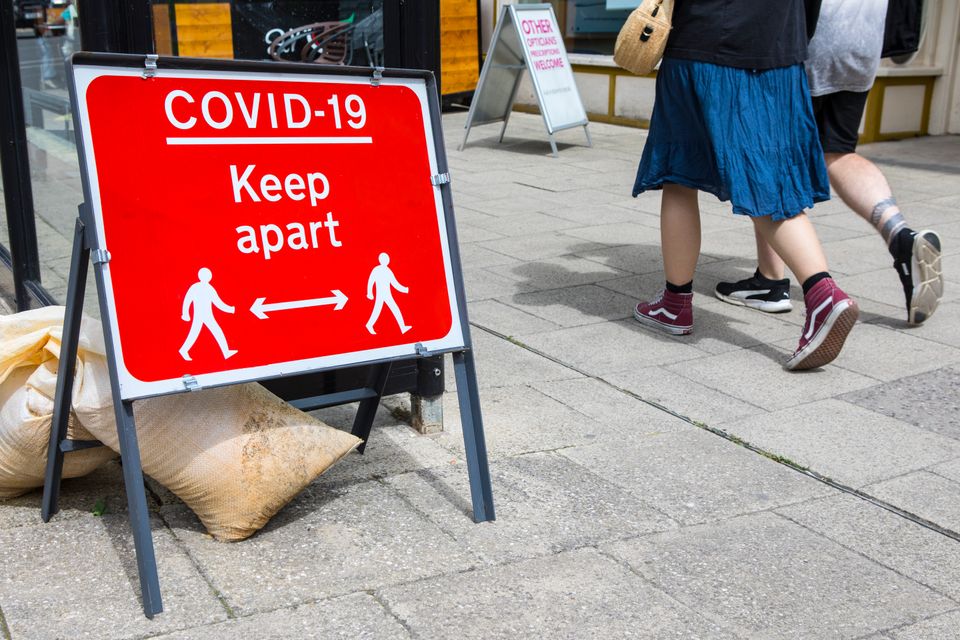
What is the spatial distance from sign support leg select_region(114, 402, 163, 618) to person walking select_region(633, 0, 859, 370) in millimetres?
2335

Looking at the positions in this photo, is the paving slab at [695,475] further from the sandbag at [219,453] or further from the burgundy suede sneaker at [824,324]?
the sandbag at [219,453]

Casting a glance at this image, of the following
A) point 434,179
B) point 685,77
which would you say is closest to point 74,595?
point 434,179

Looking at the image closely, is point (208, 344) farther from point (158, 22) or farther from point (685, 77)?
point (685, 77)

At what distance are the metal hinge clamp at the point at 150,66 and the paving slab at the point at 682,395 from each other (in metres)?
1.97

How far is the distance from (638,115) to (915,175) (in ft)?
11.1

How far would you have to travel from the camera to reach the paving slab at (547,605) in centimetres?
235

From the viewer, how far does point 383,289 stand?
2799 mm

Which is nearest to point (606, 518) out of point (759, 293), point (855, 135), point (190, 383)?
point (190, 383)

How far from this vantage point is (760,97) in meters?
4.00

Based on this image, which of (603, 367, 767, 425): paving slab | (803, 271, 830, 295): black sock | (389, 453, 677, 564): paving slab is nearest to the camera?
(389, 453, 677, 564): paving slab

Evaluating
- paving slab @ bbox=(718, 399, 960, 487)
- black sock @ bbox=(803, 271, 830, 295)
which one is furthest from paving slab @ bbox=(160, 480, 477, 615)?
black sock @ bbox=(803, 271, 830, 295)

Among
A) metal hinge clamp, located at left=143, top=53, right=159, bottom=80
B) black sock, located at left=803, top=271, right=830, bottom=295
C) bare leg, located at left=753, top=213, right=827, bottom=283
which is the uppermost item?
metal hinge clamp, located at left=143, top=53, right=159, bottom=80

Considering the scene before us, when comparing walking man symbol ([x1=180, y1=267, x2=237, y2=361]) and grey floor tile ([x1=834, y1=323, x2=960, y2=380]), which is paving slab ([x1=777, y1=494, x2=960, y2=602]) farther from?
walking man symbol ([x1=180, y1=267, x2=237, y2=361])

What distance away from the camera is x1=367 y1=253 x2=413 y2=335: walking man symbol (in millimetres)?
2783
